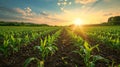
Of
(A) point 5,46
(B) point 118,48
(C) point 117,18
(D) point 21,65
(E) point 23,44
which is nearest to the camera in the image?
(D) point 21,65

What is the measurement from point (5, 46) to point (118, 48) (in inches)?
197

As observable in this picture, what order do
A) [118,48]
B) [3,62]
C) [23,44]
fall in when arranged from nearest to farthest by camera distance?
[3,62], [118,48], [23,44]

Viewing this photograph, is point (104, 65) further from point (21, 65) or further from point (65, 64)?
point (21, 65)

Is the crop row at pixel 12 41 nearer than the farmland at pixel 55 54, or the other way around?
the farmland at pixel 55 54

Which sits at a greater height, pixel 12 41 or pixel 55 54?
pixel 12 41

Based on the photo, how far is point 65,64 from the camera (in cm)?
475

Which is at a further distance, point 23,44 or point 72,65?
point 23,44

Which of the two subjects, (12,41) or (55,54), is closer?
(55,54)

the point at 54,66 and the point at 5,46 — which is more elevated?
the point at 5,46

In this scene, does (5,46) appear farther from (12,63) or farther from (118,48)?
(118,48)

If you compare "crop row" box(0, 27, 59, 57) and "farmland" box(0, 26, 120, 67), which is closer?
"farmland" box(0, 26, 120, 67)

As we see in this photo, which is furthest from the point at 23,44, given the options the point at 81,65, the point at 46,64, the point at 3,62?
the point at 81,65

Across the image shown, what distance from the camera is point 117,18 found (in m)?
101

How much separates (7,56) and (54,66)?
2.14m
